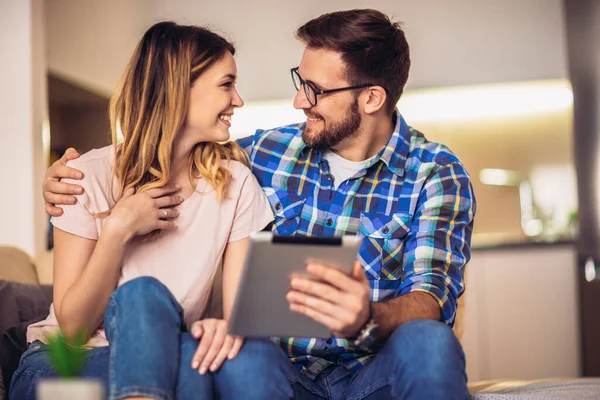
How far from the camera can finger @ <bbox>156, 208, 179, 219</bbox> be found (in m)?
1.80

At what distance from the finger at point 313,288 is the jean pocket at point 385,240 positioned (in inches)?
22.7

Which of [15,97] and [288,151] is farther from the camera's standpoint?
[15,97]

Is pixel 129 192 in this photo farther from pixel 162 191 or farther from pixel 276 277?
pixel 276 277

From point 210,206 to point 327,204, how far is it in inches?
13.0

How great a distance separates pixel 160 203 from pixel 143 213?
70 millimetres

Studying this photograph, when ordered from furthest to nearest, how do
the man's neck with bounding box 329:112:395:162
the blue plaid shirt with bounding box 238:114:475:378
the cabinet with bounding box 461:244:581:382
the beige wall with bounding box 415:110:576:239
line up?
the beige wall with bounding box 415:110:576:239 → the cabinet with bounding box 461:244:581:382 → the man's neck with bounding box 329:112:395:162 → the blue plaid shirt with bounding box 238:114:475:378

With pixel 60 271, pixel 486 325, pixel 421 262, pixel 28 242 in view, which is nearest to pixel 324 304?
pixel 421 262

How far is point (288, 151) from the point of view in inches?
84.8

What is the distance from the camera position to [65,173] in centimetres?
181

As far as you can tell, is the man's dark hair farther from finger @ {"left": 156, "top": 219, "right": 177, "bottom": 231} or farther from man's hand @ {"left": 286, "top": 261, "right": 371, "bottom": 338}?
man's hand @ {"left": 286, "top": 261, "right": 371, "bottom": 338}

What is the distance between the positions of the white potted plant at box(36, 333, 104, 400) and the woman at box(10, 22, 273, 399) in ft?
1.66

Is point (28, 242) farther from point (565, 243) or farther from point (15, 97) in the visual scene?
point (565, 243)

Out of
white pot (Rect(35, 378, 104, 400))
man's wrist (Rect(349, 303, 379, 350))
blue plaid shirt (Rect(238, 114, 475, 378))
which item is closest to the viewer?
white pot (Rect(35, 378, 104, 400))

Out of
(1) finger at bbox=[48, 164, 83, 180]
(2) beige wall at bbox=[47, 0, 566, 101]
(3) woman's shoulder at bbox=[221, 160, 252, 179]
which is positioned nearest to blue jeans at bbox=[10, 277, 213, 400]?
(1) finger at bbox=[48, 164, 83, 180]
